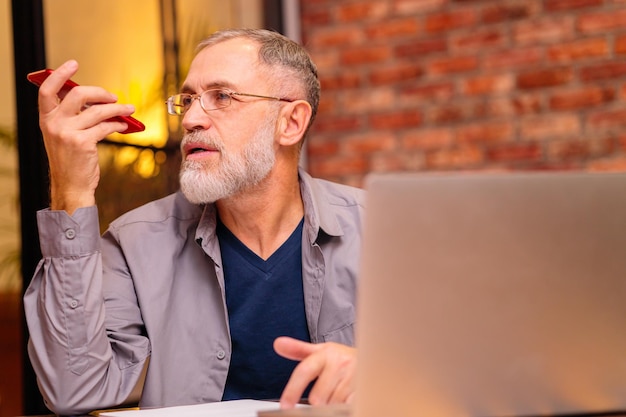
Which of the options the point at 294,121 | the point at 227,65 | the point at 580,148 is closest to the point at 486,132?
the point at 580,148

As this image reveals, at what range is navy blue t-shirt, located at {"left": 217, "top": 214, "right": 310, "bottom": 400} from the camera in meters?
1.71

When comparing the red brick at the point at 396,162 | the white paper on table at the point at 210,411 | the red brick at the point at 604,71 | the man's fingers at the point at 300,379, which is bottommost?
the white paper on table at the point at 210,411

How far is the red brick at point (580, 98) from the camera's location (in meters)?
2.98

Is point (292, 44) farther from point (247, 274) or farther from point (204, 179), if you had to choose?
point (247, 274)

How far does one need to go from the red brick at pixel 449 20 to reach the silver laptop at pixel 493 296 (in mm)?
2256

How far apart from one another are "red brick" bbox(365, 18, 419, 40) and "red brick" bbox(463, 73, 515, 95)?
1.01 feet

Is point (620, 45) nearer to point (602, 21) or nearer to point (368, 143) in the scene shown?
point (602, 21)

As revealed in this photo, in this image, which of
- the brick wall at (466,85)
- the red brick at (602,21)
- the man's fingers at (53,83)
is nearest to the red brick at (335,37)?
the brick wall at (466,85)

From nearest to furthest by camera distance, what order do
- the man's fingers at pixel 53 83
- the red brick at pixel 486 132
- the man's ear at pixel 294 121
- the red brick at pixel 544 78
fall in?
the man's fingers at pixel 53 83, the man's ear at pixel 294 121, the red brick at pixel 544 78, the red brick at pixel 486 132

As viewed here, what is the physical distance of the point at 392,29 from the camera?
3336mm

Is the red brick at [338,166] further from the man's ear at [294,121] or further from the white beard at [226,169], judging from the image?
the white beard at [226,169]

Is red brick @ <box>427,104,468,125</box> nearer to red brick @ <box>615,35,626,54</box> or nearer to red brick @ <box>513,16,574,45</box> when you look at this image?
red brick @ <box>513,16,574,45</box>

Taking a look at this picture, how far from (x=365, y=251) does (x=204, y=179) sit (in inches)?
34.8

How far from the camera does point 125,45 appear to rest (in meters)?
2.83
